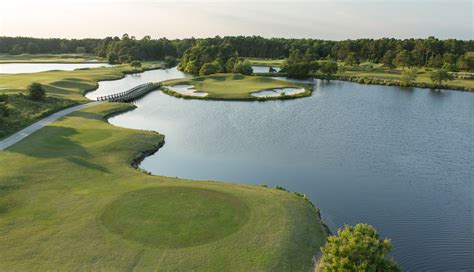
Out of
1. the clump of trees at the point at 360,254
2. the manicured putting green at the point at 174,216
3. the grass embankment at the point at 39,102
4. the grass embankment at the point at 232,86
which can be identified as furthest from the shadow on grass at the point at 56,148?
the grass embankment at the point at 232,86

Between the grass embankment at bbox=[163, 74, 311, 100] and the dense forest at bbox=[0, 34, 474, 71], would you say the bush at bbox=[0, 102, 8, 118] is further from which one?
the dense forest at bbox=[0, 34, 474, 71]

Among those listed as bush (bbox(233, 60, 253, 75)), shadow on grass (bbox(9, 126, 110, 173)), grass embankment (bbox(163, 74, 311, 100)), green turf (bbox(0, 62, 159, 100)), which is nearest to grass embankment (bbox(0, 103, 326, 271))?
shadow on grass (bbox(9, 126, 110, 173))

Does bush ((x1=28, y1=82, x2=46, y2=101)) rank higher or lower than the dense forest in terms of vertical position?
lower

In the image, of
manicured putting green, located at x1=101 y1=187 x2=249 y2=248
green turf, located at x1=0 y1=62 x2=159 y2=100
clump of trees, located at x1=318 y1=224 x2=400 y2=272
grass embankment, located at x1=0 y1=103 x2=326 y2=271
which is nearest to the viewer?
clump of trees, located at x1=318 y1=224 x2=400 y2=272

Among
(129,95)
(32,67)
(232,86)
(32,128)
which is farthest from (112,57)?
(32,128)

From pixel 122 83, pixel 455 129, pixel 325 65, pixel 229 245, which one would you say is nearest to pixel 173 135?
pixel 229 245

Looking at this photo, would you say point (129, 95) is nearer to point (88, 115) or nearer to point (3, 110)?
point (88, 115)
